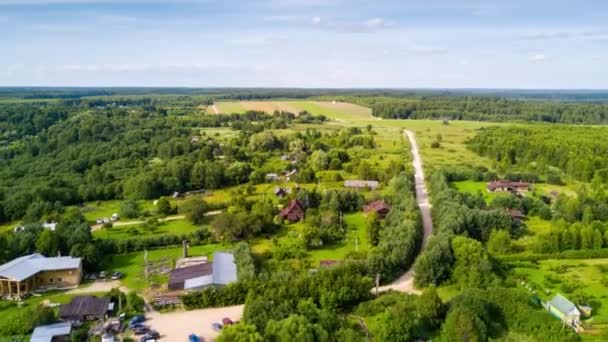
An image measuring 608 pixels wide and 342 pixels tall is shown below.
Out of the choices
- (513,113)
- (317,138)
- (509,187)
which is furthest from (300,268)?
(513,113)

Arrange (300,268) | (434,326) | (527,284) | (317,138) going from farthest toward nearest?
(317,138)
(300,268)
(527,284)
(434,326)

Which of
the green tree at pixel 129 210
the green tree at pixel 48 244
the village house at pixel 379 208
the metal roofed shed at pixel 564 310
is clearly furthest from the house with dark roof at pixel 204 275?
the metal roofed shed at pixel 564 310

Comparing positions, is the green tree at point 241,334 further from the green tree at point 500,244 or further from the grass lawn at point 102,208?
the grass lawn at point 102,208

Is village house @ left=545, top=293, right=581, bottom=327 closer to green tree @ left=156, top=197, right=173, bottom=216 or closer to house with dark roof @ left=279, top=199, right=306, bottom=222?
house with dark roof @ left=279, top=199, right=306, bottom=222

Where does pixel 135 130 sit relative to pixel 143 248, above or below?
above

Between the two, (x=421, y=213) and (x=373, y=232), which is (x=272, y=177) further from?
(x=373, y=232)

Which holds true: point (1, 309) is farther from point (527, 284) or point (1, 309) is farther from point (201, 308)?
point (527, 284)
